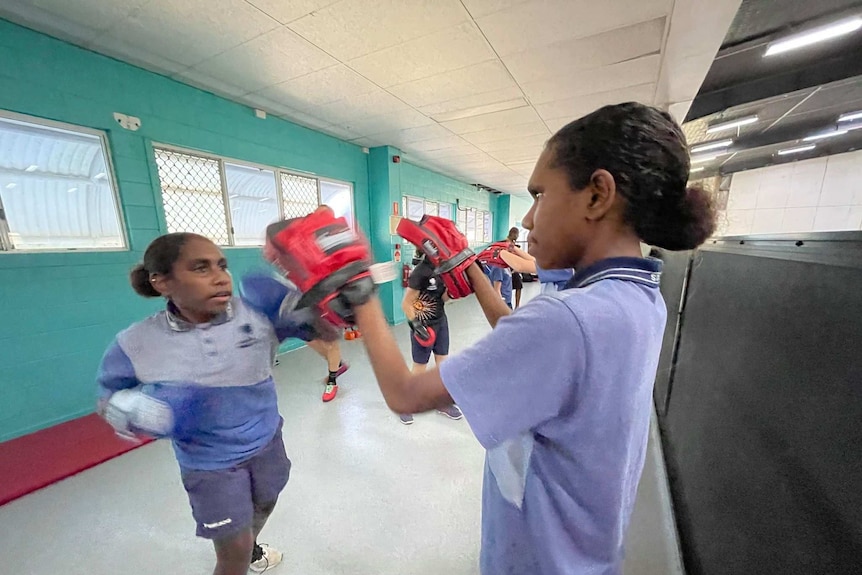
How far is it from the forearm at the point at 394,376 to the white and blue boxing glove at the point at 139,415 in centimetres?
68

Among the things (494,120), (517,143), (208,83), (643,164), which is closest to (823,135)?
(517,143)

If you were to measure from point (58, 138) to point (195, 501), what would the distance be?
285 cm

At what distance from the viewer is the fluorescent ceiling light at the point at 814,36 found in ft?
8.23

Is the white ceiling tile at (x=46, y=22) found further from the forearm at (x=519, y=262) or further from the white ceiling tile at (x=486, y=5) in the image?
the forearm at (x=519, y=262)

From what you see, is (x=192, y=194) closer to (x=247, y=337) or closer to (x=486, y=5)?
(x=247, y=337)

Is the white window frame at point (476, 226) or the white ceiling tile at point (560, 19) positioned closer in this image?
the white ceiling tile at point (560, 19)

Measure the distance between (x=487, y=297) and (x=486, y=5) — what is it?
192cm

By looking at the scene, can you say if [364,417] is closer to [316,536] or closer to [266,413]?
[316,536]

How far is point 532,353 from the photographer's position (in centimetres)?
41

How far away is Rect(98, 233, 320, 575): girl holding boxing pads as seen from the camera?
95cm

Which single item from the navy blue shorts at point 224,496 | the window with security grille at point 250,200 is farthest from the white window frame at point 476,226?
the navy blue shorts at point 224,496

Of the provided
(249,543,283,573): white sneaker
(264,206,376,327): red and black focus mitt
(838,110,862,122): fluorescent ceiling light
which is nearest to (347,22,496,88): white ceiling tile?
(264,206,376,327): red and black focus mitt

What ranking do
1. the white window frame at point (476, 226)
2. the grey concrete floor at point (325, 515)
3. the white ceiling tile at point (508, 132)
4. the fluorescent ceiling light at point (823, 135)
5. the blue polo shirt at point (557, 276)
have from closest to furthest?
the blue polo shirt at point (557, 276) < the grey concrete floor at point (325, 515) < the white ceiling tile at point (508, 132) < the fluorescent ceiling light at point (823, 135) < the white window frame at point (476, 226)

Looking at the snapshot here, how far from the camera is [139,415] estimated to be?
2.83 feet
